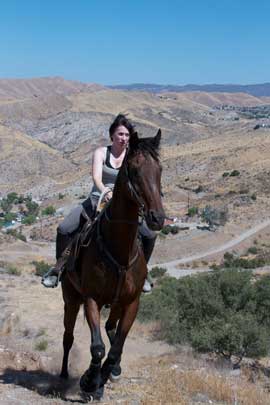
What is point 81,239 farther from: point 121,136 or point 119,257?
point 121,136

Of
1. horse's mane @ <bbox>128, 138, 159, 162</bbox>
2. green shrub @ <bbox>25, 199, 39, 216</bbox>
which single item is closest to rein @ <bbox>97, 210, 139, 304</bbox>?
horse's mane @ <bbox>128, 138, 159, 162</bbox>

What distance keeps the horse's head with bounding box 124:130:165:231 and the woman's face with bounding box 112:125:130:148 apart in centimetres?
92

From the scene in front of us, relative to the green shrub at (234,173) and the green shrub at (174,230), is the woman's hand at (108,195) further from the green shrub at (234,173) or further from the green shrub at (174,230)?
the green shrub at (234,173)

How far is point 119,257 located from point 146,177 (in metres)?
1.09

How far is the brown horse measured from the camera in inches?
225

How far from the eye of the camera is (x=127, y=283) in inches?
249

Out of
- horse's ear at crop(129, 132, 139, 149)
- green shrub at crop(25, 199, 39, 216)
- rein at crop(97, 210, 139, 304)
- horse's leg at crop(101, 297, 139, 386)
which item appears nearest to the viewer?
horse's ear at crop(129, 132, 139, 149)

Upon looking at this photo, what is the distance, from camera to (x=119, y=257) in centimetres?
623

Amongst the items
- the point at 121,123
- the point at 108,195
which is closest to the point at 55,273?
the point at 108,195

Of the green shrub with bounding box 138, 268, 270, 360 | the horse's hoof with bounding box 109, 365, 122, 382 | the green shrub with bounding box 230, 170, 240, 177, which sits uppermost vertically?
the horse's hoof with bounding box 109, 365, 122, 382

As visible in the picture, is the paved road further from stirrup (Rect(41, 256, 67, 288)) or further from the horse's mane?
the horse's mane

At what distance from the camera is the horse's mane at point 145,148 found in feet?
19.0

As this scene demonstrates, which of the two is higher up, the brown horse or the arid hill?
the brown horse

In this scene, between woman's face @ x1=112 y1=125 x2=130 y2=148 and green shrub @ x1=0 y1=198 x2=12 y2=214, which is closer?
woman's face @ x1=112 y1=125 x2=130 y2=148
